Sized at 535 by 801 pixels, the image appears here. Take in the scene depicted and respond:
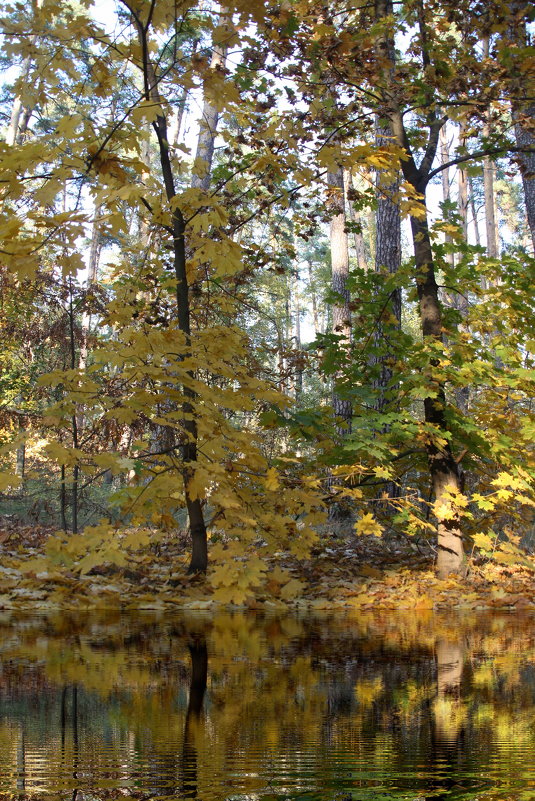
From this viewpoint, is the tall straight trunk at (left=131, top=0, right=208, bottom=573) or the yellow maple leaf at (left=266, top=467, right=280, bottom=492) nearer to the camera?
the yellow maple leaf at (left=266, top=467, right=280, bottom=492)

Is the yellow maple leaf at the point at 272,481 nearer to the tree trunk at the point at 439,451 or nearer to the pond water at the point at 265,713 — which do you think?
the pond water at the point at 265,713

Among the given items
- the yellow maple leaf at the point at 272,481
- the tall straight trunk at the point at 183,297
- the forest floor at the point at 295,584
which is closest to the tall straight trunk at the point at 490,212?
the forest floor at the point at 295,584

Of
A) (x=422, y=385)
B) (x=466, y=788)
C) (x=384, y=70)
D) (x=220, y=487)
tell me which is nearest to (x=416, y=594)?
(x=422, y=385)

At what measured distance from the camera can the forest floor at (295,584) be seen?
183 inches

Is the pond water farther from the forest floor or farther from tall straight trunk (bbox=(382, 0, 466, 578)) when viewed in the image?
tall straight trunk (bbox=(382, 0, 466, 578))

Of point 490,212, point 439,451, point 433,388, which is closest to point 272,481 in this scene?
point 433,388

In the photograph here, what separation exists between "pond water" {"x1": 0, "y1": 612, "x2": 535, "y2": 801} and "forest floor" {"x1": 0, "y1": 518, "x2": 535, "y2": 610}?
2.13ft

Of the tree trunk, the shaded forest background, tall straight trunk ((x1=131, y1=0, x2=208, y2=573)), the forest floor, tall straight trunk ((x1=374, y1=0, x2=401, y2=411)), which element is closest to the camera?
the shaded forest background

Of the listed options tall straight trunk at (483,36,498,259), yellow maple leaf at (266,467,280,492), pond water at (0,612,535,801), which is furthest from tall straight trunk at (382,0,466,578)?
tall straight trunk at (483,36,498,259)

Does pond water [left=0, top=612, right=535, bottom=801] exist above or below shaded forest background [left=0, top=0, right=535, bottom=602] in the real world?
below

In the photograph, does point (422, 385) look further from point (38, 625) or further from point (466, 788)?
point (466, 788)

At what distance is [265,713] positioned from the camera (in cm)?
199

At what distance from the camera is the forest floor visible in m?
4.64

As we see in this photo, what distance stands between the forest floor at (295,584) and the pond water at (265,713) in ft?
2.13
